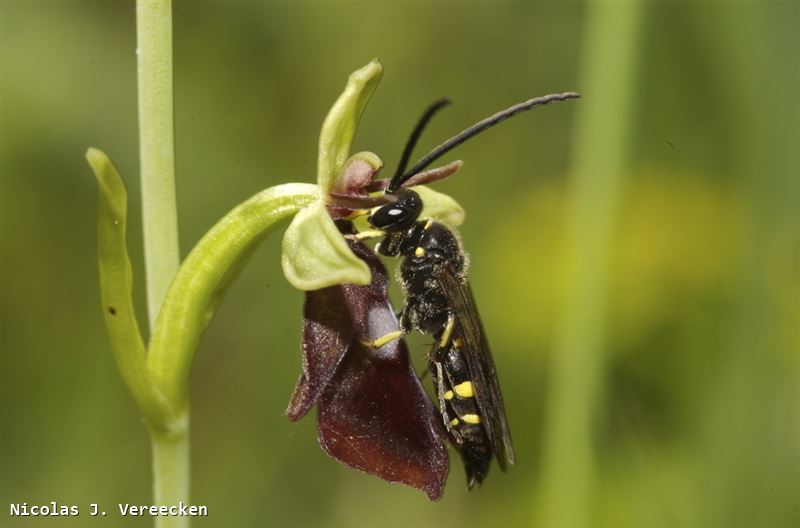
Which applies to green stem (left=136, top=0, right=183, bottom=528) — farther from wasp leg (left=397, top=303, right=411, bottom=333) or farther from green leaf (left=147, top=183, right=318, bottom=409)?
wasp leg (left=397, top=303, right=411, bottom=333)

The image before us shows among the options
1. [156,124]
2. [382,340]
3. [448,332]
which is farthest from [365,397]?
[156,124]

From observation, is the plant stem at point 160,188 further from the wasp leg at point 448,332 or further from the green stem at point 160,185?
the wasp leg at point 448,332

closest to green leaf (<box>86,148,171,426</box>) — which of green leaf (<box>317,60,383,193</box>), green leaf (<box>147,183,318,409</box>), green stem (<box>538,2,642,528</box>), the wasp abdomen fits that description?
green leaf (<box>147,183,318,409</box>)

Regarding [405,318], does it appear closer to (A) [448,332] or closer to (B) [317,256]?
(A) [448,332]

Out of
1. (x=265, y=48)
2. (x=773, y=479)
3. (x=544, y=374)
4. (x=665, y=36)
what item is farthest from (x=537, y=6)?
(x=773, y=479)

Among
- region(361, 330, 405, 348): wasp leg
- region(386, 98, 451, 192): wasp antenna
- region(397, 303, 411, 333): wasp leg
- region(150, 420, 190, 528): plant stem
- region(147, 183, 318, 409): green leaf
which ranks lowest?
region(150, 420, 190, 528): plant stem

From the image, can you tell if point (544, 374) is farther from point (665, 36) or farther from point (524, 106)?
point (524, 106)
